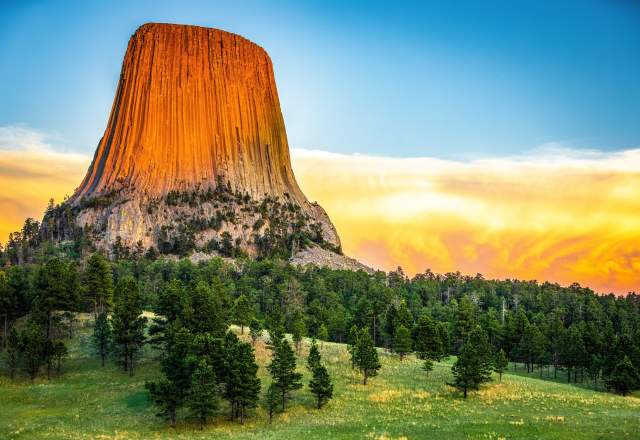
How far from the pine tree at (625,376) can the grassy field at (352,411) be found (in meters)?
3.21

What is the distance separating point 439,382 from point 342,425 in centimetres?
2221

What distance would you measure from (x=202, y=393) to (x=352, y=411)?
14.8 metres

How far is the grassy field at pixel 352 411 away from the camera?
169ft

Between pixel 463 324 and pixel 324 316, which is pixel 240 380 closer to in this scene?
pixel 324 316

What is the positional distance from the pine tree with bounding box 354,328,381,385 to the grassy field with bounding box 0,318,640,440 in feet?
5.15

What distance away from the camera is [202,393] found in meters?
57.0

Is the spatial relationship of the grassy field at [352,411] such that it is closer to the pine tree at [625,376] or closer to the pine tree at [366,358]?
the pine tree at [366,358]

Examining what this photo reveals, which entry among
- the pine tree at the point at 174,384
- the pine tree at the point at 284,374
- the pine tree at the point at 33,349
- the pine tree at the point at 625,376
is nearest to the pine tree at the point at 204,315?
the pine tree at the point at 174,384

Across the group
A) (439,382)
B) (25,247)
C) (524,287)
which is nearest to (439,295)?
(524,287)

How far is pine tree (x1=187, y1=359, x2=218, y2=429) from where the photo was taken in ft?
187

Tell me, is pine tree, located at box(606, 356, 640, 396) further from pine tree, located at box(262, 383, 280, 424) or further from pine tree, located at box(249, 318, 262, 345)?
pine tree, located at box(249, 318, 262, 345)

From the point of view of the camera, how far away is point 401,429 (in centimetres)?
5219

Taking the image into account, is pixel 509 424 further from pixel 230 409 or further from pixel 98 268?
pixel 98 268

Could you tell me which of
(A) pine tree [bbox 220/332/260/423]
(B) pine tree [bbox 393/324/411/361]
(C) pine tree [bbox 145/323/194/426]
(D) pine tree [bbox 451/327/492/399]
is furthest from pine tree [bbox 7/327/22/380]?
(D) pine tree [bbox 451/327/492/399]
